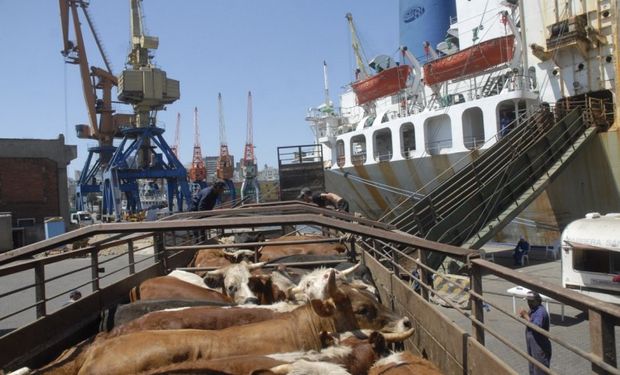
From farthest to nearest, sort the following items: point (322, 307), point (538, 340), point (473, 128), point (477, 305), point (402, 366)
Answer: point (473, 128) < point (538, 340) < point (322, 307) < point (402, 366) < point (477, 305)

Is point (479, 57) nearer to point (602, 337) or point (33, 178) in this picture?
point (602, 337)

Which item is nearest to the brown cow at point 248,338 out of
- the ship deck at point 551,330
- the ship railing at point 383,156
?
the ship deck at point 551,330

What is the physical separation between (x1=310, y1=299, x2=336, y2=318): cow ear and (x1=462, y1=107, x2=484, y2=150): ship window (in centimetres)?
1828

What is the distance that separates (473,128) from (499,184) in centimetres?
775

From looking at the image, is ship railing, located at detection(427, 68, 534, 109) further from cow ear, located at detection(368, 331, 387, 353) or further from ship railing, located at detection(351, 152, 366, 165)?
cow ear, located at detection(368, 331, 387, 353)

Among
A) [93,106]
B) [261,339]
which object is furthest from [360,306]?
[93,106]

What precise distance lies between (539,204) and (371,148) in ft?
28.0

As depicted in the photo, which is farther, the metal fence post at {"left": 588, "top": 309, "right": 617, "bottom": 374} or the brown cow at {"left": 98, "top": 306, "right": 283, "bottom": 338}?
the brown cow at {"left": 98, "top": 306, "right": 283, "bottom": 338}

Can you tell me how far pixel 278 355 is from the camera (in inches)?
125

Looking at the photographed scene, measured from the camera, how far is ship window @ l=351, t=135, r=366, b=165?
26.4 metres

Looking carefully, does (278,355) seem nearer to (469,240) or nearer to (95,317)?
(95,317)

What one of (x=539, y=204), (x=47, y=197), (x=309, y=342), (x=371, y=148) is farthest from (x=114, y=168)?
(x=309, y=342)

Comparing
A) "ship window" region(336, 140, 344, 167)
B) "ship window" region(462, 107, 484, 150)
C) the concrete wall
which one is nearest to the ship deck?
"ship window" region(462, 107, 484, 150)

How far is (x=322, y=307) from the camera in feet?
12.1
